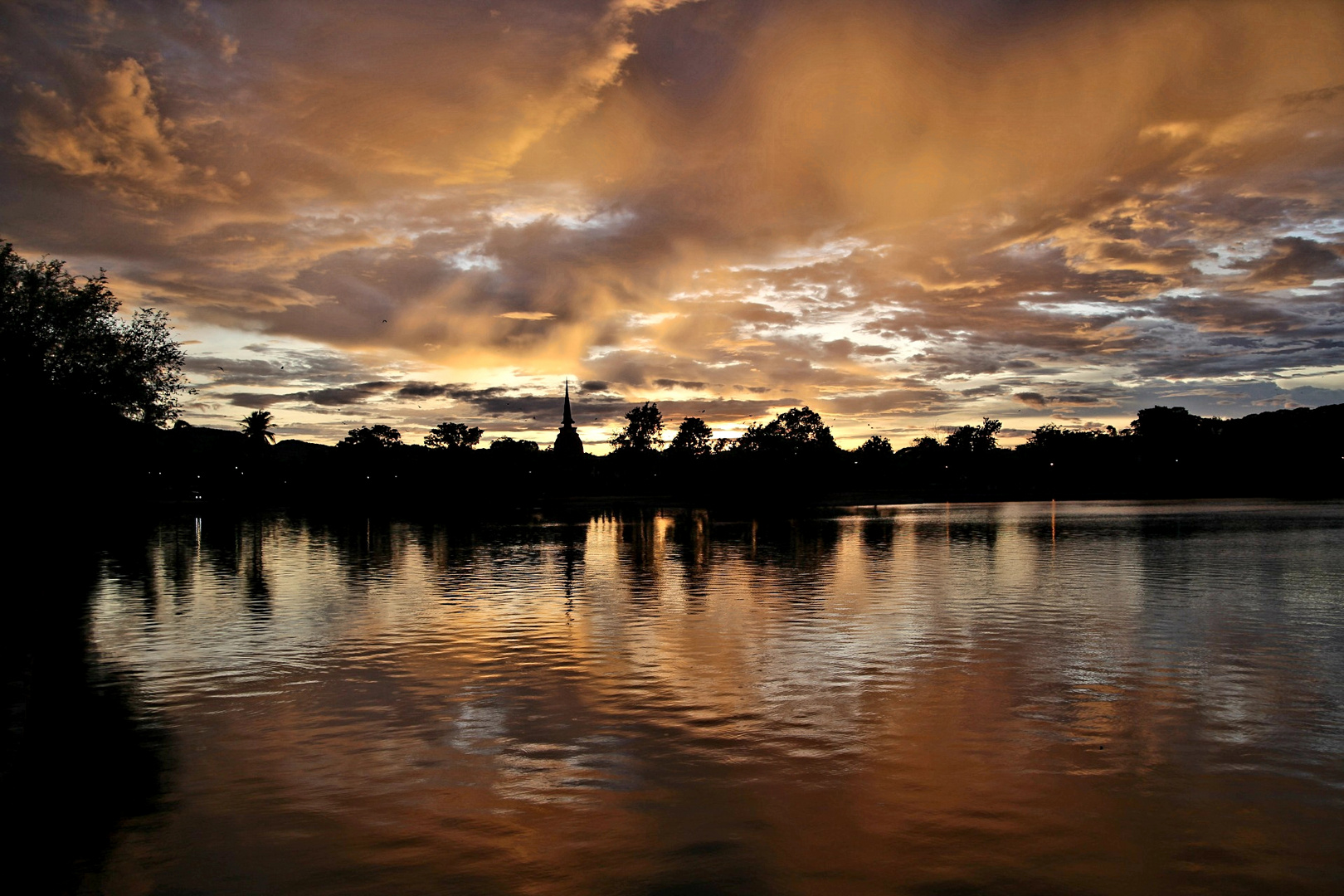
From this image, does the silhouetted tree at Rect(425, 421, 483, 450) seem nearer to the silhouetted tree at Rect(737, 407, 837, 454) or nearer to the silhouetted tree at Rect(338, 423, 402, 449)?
the silhouetted tree at Rect(338, 423, 402, 449)

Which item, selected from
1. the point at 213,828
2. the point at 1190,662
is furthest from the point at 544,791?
the point at 1190,662

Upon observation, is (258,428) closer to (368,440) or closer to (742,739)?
(368,440)

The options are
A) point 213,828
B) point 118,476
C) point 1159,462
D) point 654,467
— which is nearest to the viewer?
point 213,828

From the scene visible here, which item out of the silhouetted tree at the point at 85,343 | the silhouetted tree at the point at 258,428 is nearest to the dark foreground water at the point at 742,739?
the silhouetted tree at the point at 85,343

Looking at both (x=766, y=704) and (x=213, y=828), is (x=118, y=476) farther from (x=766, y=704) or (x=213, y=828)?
(x=766, y=704)

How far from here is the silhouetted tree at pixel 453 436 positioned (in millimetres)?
187250

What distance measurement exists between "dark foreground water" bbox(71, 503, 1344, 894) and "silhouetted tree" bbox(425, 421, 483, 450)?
167 metres

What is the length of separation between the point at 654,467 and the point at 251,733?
182478 millimetres

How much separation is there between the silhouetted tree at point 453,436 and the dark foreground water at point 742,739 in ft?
547

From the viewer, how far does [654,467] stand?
635 feet

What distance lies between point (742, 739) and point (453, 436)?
604 feet

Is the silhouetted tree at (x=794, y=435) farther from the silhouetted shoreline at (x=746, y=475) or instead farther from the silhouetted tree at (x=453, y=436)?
the silhouetted tree at (x=453, y=436)

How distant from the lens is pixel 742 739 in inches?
410

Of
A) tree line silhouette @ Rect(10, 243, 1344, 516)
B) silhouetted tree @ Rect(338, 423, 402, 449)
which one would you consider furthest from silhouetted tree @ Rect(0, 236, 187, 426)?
silhouetted tree @ Rect(338, 423, 402, 449)
